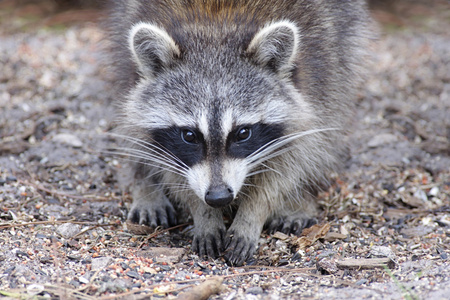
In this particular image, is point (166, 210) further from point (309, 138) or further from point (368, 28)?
point (368, 28)

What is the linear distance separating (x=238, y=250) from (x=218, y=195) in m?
0.71

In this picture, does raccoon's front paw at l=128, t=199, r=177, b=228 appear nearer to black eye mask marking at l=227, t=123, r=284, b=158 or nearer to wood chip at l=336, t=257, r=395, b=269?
black eye mask marking at l=227, t=123, r=284, b=158

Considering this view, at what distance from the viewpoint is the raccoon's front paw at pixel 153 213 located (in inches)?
179

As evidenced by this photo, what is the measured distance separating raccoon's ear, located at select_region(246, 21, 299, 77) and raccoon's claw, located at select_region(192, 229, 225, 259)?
1.32 m

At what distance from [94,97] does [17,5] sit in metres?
3.11

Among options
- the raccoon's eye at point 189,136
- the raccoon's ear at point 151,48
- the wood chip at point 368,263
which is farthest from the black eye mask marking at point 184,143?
the wood chip at point 368,263

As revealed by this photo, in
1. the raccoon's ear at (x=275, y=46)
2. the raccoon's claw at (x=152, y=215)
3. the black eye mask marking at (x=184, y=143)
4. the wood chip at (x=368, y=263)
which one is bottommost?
the wood chip at (x=368, y=263)

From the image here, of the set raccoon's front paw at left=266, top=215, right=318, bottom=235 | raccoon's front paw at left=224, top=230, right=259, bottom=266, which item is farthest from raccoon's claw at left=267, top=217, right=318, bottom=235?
raccoon's front paw at left=224, top=230, right=259, bottom=266

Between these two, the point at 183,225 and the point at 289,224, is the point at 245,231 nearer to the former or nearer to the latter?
the point at 289,224

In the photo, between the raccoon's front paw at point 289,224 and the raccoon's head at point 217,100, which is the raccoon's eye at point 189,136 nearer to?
the raccoon's head at point 217,100

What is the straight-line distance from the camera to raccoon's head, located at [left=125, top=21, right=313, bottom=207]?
3641 mm

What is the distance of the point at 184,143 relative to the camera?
3.80 metres

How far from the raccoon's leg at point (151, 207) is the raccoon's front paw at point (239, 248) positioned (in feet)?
2.17

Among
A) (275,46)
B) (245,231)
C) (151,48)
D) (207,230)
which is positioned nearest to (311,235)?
(245,231)
